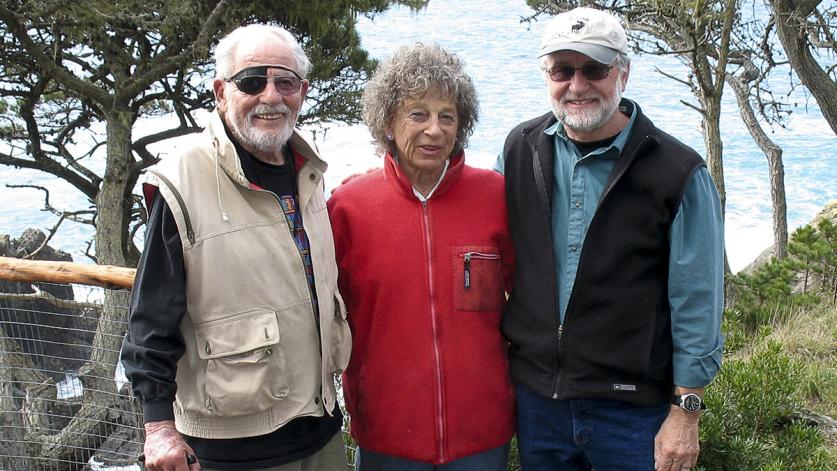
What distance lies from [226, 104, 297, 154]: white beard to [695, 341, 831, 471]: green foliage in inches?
79.5

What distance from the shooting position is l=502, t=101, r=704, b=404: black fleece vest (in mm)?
2338

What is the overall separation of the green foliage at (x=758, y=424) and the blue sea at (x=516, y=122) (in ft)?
41.0

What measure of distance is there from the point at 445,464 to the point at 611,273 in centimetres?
78

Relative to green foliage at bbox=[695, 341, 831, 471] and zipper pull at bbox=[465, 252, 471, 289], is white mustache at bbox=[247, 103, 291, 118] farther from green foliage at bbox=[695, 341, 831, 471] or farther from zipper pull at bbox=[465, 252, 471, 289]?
green foliage at bbox=[695, 341, 831, 471]

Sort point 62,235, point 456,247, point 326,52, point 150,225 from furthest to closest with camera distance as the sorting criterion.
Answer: point 62,235 < point 326,52 < point 456,247 < point 150,225

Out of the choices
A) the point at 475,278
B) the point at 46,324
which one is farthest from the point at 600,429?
the point at 46,324

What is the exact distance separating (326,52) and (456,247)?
7.62 metres

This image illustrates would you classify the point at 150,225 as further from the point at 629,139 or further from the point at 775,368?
the point at 775,368

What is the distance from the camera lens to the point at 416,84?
2.45 m

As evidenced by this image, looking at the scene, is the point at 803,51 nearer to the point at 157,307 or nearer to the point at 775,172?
the point at 775,172

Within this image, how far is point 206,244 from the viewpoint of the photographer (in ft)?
6.97

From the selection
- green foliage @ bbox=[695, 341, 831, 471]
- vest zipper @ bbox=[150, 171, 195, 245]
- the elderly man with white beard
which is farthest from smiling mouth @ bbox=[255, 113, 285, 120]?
green foliage @ bbox=[695, 341, 831, 471]

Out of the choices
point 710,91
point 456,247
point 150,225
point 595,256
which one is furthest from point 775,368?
point 710,91

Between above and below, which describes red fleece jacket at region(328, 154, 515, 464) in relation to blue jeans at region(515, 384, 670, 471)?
above
